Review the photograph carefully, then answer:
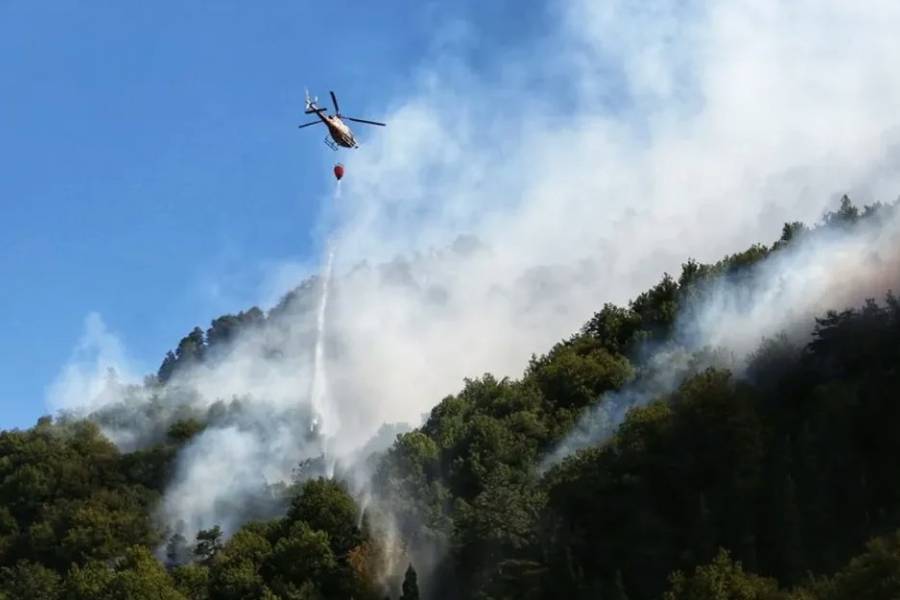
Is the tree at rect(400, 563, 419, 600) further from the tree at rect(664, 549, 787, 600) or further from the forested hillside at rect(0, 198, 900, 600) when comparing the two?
the tree at rect(664, 549, 787, 600)

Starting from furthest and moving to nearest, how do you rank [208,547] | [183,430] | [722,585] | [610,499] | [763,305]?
[183,430], [208,547], [763,305], [610,499], [722,585]

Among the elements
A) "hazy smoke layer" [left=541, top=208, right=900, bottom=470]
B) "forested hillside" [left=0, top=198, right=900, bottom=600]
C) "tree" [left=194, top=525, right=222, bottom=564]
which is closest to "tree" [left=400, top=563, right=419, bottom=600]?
"forested hillside" [left=0, top=198, right=900, bottom=600]

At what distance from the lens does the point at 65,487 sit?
384ft

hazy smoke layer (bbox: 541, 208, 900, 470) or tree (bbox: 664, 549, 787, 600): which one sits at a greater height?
hazy smoke layer (bbox: 541, 208, 900, 470)

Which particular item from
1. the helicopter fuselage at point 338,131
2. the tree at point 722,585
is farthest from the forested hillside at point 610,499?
the helicopter fuselage at point 338,131

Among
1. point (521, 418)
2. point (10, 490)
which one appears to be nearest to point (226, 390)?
point (10, 490)

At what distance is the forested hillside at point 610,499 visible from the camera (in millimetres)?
63312

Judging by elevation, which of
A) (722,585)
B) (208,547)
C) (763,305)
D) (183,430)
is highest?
(183,430)

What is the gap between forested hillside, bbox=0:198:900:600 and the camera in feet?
208

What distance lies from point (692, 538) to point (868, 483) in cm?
903

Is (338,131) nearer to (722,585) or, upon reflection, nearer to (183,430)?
(722,585)

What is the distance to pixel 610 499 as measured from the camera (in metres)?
71.2

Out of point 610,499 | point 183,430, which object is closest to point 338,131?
point 610,499

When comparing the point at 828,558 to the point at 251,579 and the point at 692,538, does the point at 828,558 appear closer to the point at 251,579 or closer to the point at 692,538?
the point at 692,538
